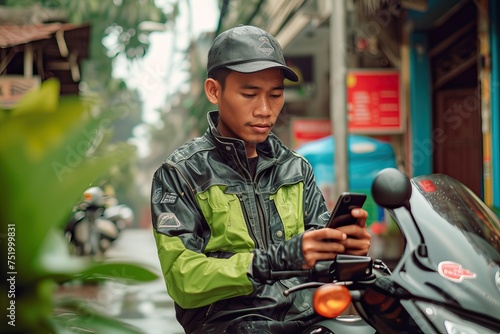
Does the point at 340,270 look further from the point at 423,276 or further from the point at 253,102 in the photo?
the point at 253,102

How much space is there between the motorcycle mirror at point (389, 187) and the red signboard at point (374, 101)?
9.69 m

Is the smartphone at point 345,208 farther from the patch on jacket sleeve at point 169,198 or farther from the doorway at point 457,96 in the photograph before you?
the doorway at point 457,96

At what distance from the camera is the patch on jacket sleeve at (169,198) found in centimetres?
202

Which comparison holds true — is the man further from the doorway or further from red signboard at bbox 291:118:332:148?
red signboard at bbox 291:118:332:148

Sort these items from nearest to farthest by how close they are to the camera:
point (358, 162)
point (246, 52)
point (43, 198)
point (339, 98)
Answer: point (43, 198), point (246, 52), point (339, 98), point (358, 162)

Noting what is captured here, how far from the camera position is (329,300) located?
5.16 ft

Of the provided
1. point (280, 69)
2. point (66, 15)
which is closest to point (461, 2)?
point (66, 15)

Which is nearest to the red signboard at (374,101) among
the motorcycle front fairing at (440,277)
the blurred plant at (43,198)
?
the motorcycle front fairing at (440,277)

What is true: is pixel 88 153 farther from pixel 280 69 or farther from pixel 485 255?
pixel 280 69

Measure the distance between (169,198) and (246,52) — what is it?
440mm

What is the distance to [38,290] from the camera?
647 millimetres

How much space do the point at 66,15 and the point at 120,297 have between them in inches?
221

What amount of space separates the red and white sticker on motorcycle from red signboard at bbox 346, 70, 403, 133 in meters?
9.66

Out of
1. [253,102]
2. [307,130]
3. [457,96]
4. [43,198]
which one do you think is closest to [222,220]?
[253,102]
